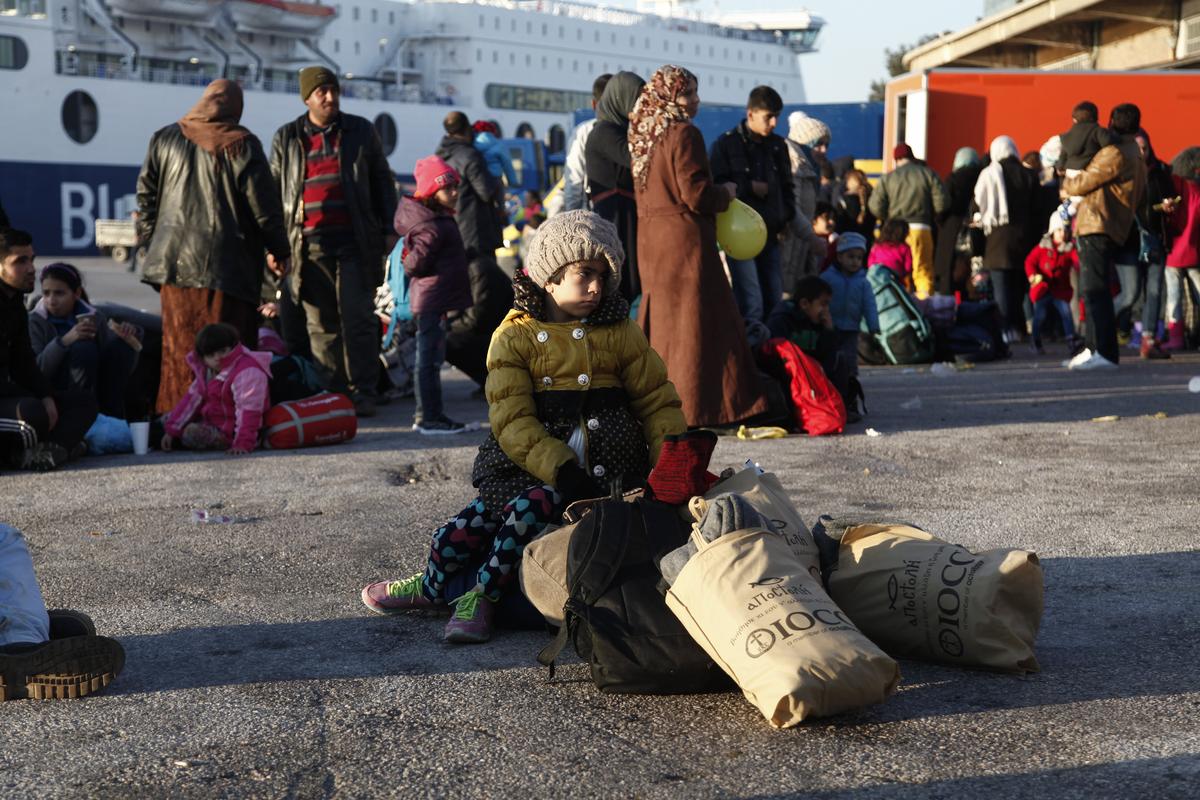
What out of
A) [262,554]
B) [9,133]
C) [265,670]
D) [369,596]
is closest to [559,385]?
[369,596]

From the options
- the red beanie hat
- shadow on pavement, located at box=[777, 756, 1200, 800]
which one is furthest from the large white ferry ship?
shadow on pavement, located at box=[777, 756, 1200, 800]

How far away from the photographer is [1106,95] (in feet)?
61.9

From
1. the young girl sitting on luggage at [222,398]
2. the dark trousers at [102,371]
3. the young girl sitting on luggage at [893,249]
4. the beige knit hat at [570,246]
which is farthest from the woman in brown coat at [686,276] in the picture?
the young girl sitting on luggage at [893,249]

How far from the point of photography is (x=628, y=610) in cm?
338

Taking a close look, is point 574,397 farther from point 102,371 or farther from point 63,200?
point 63,200

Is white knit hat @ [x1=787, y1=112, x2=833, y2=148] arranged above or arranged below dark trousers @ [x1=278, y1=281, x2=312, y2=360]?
above

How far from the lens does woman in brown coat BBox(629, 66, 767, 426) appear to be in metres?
7.21

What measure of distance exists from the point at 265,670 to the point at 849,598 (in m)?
1.48

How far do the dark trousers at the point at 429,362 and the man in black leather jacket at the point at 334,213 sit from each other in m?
0.81

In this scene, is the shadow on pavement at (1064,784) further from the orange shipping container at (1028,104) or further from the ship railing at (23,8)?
the ship railing at (23,8)

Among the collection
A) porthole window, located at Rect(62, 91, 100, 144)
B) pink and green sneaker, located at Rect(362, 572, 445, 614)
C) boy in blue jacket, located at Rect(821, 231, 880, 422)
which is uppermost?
porthole window, located at Rect(62, 91, 100, 144)

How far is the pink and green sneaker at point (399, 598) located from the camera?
4.18 m

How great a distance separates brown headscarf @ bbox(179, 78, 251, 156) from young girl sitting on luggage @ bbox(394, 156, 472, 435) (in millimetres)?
998

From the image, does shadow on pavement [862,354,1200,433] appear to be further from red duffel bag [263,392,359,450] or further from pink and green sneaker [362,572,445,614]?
pink and green sneaker [362,572,445,614]
